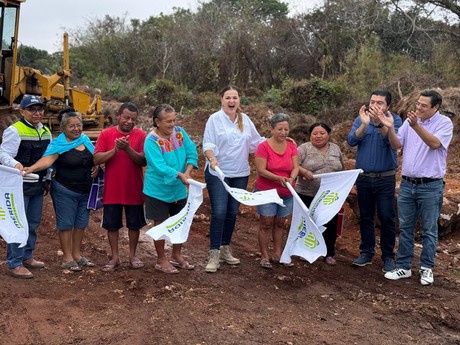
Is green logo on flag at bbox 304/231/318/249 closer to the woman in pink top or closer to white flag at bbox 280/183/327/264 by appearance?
white flag at bbox 280/183/327/264

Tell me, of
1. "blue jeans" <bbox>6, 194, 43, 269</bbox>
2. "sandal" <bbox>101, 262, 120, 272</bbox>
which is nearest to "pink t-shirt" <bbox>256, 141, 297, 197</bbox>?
"sandal" <bbox>101, 262, 120, 272</bbox>

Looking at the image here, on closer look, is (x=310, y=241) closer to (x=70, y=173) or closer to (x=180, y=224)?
(x=180, y=224)

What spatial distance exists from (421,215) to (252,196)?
6.14 ft

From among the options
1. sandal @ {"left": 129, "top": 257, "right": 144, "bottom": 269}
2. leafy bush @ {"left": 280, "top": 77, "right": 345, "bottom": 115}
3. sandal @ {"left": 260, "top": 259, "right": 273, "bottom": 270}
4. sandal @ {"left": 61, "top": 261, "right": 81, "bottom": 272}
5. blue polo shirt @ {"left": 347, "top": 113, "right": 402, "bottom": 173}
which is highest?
leafy bush @ {"left": 280, "top": 77, "right": 345, "bottom": 115}

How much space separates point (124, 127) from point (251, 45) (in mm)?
17773

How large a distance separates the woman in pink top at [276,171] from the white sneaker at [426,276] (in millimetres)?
1576

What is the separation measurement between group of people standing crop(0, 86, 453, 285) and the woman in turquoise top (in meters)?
0.01

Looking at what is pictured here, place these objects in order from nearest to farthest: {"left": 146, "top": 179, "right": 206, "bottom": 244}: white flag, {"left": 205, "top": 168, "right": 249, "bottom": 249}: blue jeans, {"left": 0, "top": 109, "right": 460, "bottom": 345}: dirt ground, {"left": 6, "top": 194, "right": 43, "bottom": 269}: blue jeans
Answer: {"left": 0, "top": 109, "right": 460, "bottom": 345}: dirt ground
{"left": 146, "top": 179, "right": 206, "bottom": 244}: white flag
{"left": 6, "top": 194, "right": 43, "bottom": 269}: blue jeans
{"left": 205, "top": 168, "right": 249, "bottom": 249}: blue jeans

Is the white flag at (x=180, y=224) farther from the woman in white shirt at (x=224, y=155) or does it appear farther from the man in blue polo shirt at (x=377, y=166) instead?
the man in blue polo shirt at (x=377, y=166)

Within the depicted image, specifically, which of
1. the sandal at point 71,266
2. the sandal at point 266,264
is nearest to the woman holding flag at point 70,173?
the sandal at point 71,266

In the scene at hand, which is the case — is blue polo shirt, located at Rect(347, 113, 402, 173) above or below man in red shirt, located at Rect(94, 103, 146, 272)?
above

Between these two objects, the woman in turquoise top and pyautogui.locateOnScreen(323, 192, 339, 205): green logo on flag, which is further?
pyautogui.locateOnScreen(323, 192, 339, 205): green logo on flag

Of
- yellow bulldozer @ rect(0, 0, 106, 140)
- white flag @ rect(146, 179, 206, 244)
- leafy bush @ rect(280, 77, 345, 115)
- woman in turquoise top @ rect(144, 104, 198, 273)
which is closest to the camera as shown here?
white flag @ rect(146, 179, 206, 244)

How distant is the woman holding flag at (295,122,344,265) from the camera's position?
636 centimetres
